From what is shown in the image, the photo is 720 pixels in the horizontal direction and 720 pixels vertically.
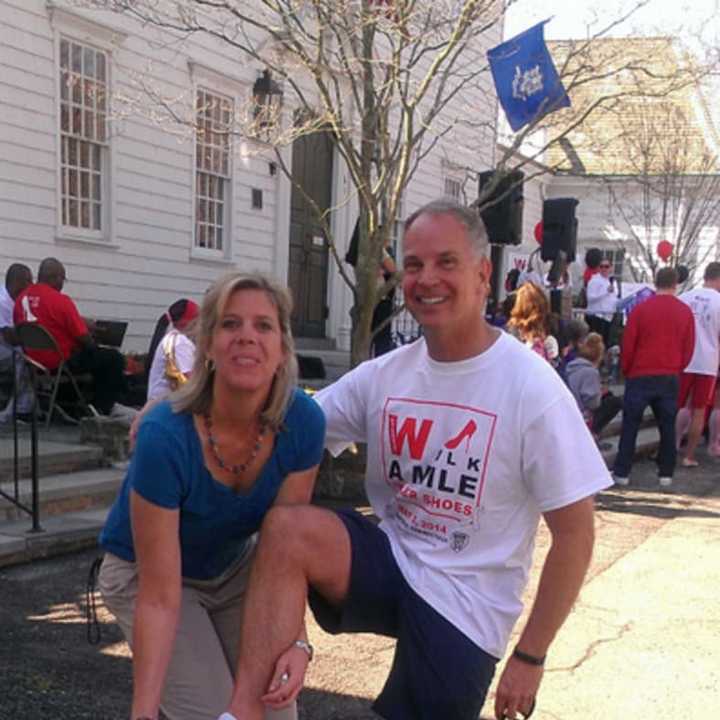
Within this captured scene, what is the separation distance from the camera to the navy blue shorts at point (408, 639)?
2428 mm

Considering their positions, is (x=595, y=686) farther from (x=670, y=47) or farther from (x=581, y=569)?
(x=670, y=47)

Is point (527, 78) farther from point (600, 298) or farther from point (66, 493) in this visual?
point (600, 298)

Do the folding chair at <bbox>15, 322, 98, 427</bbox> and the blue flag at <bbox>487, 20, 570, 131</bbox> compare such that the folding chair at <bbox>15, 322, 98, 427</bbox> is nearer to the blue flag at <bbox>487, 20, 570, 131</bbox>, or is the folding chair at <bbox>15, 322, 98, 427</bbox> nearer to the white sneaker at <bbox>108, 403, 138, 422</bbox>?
the white sneaker at <bbox>108, 403, 138, 422</bbox>

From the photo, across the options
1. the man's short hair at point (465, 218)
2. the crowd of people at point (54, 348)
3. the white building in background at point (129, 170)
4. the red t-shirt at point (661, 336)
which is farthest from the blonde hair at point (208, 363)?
the white building in background at point (129, 170)

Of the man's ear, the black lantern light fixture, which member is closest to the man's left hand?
the man's ear

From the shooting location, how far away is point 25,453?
668 cm

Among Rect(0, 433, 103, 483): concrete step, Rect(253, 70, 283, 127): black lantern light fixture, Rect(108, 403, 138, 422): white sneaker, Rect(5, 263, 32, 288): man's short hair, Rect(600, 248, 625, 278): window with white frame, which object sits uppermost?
Rect(253, 70, 283, 127): black lantern light fixture

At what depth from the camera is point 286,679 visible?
230cm

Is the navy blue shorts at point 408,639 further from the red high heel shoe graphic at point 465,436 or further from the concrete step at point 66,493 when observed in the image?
the concrete step at point 66,493

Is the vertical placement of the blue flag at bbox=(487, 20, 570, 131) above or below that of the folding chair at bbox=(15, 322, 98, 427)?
above

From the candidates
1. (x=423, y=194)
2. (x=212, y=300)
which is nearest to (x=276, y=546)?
(x=212, y=300)

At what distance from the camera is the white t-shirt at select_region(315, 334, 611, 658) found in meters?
2.35

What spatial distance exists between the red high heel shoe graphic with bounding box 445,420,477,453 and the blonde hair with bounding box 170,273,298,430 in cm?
50

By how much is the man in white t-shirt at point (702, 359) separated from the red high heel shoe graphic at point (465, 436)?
7.43 meters
